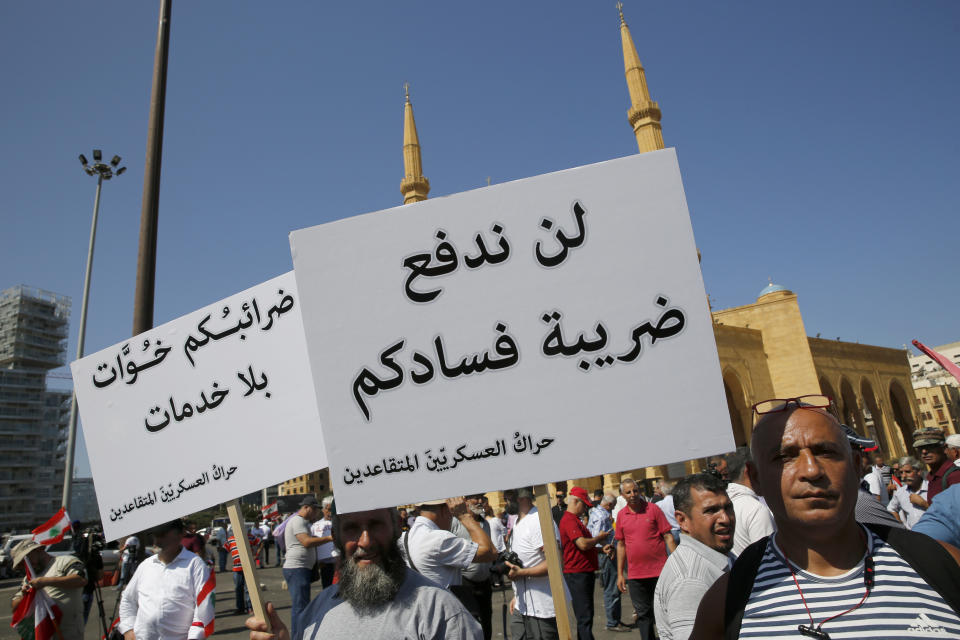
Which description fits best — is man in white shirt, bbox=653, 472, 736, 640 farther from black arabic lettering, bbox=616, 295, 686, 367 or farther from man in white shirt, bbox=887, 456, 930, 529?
man in white shirt, bbox=887, 456, 930, 529

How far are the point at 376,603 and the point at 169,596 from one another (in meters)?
2.09

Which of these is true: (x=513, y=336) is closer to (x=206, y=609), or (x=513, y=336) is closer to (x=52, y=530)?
(x=206, y=609)

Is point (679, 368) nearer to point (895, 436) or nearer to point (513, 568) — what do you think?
point (513, 568)

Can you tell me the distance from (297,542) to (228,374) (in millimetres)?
4820

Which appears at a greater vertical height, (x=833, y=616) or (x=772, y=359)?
(x=772, y=359)

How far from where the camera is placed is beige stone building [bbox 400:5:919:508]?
100.0 ft

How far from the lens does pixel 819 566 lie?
1.43 meters

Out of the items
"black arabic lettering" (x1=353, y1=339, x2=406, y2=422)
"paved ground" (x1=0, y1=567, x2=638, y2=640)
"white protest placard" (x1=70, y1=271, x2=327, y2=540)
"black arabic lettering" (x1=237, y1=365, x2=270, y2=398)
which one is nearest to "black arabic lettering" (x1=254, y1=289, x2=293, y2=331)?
"white protest placard" (x1=70, y1=271, x2=327, y2=540)

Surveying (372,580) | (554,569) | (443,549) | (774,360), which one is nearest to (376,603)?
(372,580)

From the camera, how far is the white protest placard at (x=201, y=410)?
A: 2.33 m

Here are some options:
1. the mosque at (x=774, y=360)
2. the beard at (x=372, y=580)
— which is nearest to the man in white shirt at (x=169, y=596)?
the beard at (x=372, y=580)

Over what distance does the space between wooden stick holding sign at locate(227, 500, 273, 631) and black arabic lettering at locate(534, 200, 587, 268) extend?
4.46 feet

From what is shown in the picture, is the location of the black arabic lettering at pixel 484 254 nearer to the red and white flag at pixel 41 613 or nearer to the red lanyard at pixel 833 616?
the red lanyard at pixel 833 616

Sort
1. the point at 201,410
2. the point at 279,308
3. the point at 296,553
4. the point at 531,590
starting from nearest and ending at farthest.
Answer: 1. the point at 279,308
2. the point at 201,410
3. the point at 531,590
4. the point at 296,553
